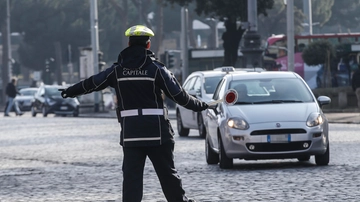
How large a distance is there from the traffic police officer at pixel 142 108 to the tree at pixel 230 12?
37672mm

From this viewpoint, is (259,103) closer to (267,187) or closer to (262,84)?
(262,84)

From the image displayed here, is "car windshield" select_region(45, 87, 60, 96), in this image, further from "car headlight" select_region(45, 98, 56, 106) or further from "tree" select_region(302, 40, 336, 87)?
"tree" select_region(302, 40, 336, 87)

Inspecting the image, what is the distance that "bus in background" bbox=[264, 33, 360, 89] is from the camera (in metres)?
57.8

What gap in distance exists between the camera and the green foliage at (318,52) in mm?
53156

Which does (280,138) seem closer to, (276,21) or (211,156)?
(211,156)

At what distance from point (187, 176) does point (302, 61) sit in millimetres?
44966

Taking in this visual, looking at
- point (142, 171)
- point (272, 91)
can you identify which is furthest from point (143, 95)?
point (272, 91)

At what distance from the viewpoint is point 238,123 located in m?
14.9

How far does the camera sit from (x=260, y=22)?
9119 centimetres

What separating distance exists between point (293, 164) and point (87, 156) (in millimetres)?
4834

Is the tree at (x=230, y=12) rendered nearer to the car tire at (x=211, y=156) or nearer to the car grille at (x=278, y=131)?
the car tire at (x=211, y=156)

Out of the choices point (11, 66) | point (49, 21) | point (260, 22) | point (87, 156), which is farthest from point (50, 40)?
point (87, 156)

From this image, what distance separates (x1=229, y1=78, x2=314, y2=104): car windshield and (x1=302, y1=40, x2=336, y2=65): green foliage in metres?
37.1

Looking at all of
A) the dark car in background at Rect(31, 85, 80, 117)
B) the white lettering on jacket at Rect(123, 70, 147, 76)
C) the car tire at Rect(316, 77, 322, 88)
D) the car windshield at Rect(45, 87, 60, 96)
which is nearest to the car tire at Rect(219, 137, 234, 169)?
the white lettering on jacket at Rect(123, 70, 147, 76)
